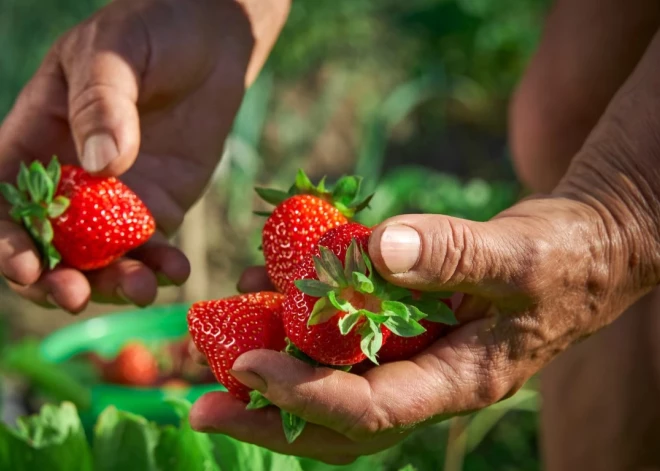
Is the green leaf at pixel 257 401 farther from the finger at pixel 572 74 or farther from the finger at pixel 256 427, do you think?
the finger at pixel 572 74

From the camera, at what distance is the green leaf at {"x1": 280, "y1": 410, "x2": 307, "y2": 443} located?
93cm

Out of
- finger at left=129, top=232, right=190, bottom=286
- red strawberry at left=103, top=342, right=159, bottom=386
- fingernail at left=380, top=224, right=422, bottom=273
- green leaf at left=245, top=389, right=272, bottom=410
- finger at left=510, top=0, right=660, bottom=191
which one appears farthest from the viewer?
red strawberry at left=103, top=342, right=159, bottom=386

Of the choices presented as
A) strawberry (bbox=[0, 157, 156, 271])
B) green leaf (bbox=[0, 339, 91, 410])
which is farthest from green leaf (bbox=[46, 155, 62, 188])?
green leaf (bbox=[0, 339, 91, 410])

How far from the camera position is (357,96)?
4.43 meters

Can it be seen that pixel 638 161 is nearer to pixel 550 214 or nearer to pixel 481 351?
pixel 550 214

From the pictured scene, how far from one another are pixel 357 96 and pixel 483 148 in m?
0.69

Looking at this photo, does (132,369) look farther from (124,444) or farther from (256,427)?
(256,427)

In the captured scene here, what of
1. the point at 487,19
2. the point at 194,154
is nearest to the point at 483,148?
the point at 487,19

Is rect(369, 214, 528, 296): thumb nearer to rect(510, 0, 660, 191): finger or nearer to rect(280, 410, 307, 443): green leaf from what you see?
rect(280, 410, 307, 443): green leaf

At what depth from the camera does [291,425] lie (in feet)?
3.08

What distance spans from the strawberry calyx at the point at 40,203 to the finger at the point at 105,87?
6cm

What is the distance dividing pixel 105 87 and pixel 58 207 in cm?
19

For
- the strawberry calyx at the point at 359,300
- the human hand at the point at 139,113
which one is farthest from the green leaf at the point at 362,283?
the human hand at the point at 139,113

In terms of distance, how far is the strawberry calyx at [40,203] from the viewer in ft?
4.03
